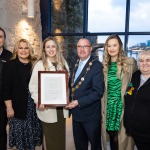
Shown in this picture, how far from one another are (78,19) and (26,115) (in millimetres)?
4307

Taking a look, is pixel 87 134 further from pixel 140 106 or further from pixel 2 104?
pixel 2 104

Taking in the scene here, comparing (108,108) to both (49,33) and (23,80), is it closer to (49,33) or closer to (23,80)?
(23,80)

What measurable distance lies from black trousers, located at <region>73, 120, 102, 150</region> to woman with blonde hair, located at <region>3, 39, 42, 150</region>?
54 cm

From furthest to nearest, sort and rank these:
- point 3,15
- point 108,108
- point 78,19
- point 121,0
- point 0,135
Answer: point 78,19
point 121,0
point 3,15
point 0,135
point 108,108

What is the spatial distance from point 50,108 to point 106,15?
419 centimetres

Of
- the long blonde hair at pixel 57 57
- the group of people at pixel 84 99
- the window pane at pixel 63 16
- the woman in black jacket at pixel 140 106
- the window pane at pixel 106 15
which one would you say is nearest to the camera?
the woman in black jacket at pixel 140 106

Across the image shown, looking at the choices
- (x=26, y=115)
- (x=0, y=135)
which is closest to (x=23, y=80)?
(x=26, y=115)

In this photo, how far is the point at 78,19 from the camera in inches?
252

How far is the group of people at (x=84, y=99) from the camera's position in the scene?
6.97 ft

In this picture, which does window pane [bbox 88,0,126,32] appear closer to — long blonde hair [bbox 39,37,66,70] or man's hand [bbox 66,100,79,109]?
long blonde hair [bbox 39,37,66,70]

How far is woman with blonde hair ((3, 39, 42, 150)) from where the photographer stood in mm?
2598

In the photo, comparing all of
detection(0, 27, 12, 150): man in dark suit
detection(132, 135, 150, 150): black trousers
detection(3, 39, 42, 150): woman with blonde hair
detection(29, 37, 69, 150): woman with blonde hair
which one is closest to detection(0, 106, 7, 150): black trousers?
detection(0, 27, 12, 150): man in dark suit

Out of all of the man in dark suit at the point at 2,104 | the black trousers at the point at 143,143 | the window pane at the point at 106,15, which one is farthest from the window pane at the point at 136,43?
the black trousers at the point at 143,143

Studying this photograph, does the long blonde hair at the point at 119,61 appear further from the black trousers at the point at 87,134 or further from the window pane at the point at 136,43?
the window pane at the point at 136,43
